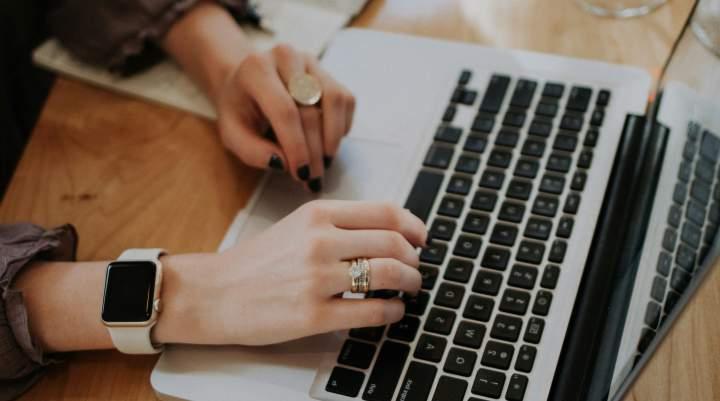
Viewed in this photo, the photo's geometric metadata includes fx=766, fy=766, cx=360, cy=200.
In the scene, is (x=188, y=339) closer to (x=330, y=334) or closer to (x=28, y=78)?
(x=330, y=334)

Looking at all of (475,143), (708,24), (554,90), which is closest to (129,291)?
(475,143)

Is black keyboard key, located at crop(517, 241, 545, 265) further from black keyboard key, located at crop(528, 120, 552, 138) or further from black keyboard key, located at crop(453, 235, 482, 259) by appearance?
black keyboard key, located at crop(528, 120, 552, 138)

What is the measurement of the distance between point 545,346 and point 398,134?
0.98ft

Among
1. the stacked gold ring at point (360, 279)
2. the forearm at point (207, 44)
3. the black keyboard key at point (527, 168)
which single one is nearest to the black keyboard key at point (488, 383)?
the stacked gold ring at point (360, 279)

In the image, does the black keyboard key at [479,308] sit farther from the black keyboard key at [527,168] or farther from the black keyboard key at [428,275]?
the black keyboard key at [527,168]

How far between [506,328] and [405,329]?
0.27ft

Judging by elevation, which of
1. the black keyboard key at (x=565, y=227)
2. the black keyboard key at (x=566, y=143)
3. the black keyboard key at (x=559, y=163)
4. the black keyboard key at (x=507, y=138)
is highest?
the black keyboard key at (x=566, y=143)

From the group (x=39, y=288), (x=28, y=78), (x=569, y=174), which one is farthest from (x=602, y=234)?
(x=28, y=78)

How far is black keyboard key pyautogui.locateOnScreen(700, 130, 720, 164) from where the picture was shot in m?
0.56

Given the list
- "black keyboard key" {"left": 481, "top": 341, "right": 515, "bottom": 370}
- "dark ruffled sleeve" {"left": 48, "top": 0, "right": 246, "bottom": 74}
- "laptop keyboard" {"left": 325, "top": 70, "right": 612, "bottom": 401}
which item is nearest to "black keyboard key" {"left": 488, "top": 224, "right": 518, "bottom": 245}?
"laptop keyboard" {"left": 325, "top": 70, "right": 612, "bottom": 401}

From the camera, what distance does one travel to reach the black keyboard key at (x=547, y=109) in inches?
31.0

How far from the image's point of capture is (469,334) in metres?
0.63

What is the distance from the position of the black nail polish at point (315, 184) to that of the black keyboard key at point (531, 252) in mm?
214

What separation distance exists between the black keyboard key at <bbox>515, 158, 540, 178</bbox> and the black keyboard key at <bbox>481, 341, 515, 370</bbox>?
7.6 inches
